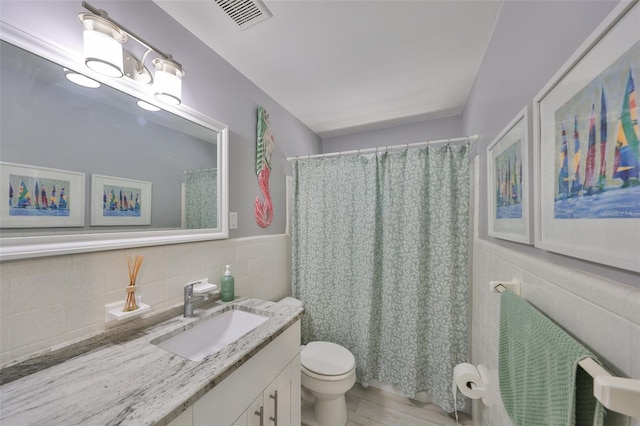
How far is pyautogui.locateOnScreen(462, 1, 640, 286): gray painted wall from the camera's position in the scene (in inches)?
20.4

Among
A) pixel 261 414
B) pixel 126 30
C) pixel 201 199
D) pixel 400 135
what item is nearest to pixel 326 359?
pixel 261 414

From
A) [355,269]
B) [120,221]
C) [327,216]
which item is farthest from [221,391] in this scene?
[327,216]

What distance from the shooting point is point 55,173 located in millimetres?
776

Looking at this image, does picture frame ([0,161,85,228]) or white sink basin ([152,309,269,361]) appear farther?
white sink basin ([152,309,269,361])

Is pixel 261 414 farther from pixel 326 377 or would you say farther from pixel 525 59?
pixel 525 59

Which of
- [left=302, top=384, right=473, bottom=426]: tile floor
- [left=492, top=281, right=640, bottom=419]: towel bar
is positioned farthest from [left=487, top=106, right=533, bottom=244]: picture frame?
[left=302, top=384, right=473, bottom=426]: tile floor

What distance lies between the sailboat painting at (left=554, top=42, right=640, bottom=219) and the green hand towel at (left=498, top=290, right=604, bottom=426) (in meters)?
0.28

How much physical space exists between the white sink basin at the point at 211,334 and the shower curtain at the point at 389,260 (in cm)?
78

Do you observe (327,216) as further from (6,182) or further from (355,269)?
(6,182)

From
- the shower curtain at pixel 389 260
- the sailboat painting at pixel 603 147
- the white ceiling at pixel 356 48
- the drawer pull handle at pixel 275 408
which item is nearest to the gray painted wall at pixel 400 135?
the white ceiling at pixel 356 48

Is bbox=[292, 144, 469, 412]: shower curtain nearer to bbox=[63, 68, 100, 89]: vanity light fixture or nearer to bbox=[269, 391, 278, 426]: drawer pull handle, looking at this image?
bbox=[269, 391, 278, 426]: drawer pull handle

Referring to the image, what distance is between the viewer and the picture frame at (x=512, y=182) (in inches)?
29.7

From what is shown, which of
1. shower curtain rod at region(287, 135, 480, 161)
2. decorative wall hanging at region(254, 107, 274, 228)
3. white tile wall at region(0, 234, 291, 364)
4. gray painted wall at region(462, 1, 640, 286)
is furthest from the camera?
decorative wall hanging at region(254, 107, 274, 228)

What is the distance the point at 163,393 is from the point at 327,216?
147 centimetres
